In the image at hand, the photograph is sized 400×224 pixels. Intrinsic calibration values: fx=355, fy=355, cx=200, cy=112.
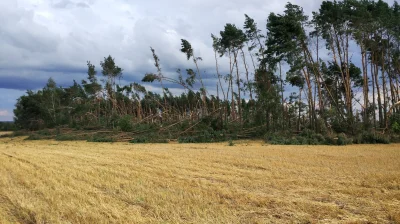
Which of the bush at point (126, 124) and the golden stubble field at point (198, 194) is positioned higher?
the bush at point (126, 124)

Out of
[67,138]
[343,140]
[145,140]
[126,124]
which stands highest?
[126,124]

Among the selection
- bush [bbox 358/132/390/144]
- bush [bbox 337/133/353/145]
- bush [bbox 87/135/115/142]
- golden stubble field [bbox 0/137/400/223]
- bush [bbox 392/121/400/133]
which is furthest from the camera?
bush [bbox 87/135/115/142]

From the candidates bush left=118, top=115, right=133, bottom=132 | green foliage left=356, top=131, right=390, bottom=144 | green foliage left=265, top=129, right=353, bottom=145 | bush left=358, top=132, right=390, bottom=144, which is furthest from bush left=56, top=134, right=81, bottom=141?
bush left=358, top=132, right=390, bottom=144

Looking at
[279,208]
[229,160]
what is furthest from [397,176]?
[229,160]

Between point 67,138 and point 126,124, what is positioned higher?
point 126,124

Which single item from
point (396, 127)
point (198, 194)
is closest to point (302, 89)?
point (396, 127)

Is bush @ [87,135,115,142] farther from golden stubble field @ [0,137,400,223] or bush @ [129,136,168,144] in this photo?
golden stubble field @ [0,137,400,223]

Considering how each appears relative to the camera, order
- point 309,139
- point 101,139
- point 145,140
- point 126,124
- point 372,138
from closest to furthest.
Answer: point 372,138
point 309,139
point 145,140
point 101,139
point 126,124

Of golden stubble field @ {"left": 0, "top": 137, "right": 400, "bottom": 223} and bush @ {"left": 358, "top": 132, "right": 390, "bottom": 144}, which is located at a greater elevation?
bush @ {"left": 358, "top": 132, "right": 390, "bottom": 144}

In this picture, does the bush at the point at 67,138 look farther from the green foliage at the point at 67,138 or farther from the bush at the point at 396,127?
the bush at the point at 396,127

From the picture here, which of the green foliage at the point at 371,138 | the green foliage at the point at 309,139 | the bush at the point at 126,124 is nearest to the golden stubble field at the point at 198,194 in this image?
the green foliage at the point at 309,139

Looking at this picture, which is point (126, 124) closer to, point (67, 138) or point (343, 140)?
point (67, 138)

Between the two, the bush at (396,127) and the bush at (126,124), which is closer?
the bush at (396,127)

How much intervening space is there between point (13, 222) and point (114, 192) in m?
2.43
